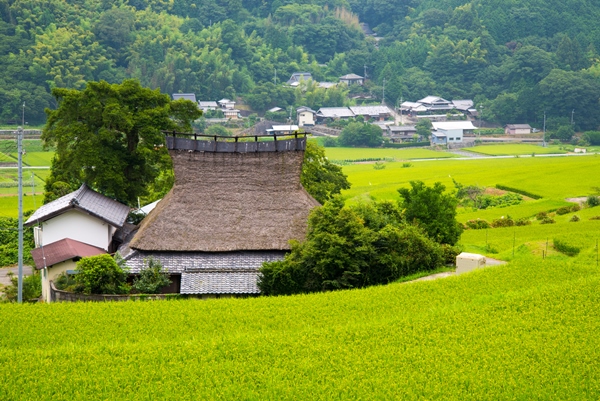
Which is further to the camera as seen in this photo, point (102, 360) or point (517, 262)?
point (517, 262)

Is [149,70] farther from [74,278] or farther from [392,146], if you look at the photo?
[74,278]

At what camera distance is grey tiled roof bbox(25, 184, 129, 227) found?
84.1ft

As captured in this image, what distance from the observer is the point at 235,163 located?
2553 centimetres

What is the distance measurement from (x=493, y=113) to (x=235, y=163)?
224ft

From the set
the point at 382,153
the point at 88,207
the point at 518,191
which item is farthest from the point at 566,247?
the point at 382,153

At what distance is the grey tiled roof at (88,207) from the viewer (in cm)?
2562

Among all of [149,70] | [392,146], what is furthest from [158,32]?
[392,146]

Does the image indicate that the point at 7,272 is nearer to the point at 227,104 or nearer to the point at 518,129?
the point at 227,104

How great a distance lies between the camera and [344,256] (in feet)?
Answer: 72.5

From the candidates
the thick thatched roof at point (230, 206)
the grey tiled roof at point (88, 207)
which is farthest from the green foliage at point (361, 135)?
the thick thatched roof at point (230, 206)

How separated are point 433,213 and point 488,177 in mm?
23718

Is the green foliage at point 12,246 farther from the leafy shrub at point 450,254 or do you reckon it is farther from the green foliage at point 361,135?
the green foliage at point 361,135

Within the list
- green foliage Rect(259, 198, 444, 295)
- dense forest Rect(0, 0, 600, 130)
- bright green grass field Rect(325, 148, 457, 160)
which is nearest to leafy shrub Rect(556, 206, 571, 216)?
green foliage Rect(259, 198, 444, 295)

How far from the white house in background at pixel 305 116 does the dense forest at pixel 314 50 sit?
12.4ft
